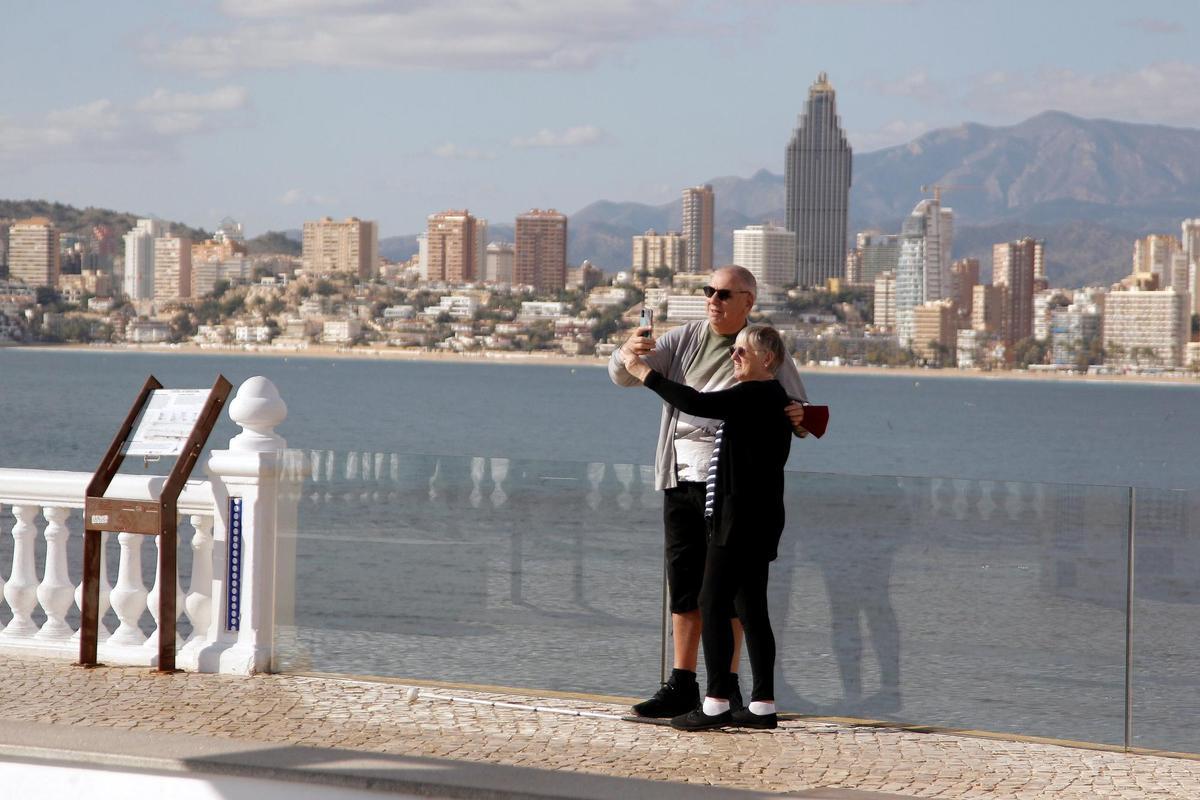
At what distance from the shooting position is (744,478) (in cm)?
499

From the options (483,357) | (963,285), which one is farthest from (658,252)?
(483,357)

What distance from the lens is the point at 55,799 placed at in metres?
4.36

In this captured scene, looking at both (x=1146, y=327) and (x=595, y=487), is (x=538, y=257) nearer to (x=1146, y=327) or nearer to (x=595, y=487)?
(x=1146, y=327)

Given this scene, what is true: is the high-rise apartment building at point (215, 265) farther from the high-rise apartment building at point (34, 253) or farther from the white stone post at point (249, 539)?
the white stone post at point (249, 539)

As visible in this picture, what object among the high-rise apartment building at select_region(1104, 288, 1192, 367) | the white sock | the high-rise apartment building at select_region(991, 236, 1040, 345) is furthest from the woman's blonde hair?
the high-rise apartment building at select_region(991, 236, 1040, 345)

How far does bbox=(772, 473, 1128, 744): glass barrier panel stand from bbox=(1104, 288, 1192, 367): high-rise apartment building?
15932 cm

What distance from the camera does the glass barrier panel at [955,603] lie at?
17.6ft

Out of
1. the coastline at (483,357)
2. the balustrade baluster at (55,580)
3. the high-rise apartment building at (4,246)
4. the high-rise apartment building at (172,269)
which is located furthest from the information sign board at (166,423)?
the high-rise apartment building at (172,269)

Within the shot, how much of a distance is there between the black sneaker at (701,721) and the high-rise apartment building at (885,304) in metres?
172

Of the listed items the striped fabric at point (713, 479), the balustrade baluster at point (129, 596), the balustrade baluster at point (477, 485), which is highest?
the striped fabric at point (713, 479)

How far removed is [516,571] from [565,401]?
99.8 meters

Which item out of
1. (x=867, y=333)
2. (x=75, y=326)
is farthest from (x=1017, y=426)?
(x=75, y=326)

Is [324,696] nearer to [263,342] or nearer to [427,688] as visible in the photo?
[427,688]

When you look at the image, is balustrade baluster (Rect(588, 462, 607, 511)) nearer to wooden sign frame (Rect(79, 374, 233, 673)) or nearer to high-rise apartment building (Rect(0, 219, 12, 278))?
wooden sign frame (Rect(79, 374, 233, 673))
